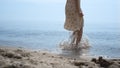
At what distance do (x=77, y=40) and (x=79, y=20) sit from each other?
534mm

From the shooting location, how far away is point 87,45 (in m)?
9.67

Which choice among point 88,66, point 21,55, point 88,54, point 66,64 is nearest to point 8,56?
point 21,55

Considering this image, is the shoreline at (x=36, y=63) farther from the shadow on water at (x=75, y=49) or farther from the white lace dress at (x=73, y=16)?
the white lace dress at (x=73, y=16)

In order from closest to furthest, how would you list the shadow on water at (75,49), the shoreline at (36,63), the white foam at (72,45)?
the shoreline at (36,63) < the shadow on water at (75,49) < the white foam at (72,45)

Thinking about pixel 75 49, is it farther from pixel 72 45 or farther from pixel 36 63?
pixel 36 63

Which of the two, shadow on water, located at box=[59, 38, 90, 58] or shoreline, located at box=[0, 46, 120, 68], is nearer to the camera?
shoreline, located at box=[0, 46, 120, 68]

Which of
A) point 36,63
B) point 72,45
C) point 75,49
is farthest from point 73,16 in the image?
point 36,63

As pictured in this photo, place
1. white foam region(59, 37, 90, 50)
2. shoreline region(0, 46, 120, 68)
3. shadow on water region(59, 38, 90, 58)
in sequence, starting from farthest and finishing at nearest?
1. white foam region(59, 37, 90, 50)
2. shadow on water region(59, 38, 90, 58)
3. shoreline region(0, 46, 120, 68)

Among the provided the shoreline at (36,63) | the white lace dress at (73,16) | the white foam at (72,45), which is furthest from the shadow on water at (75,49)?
the shoreline at (36,63)

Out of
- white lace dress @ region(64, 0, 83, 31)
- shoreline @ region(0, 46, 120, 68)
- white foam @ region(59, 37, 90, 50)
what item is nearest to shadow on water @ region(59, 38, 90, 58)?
white foam @ region(59, 37, 90, 50)

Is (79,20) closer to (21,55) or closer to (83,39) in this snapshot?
(83,39)

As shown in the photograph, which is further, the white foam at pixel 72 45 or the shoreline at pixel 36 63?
the white foam at pixel 72 45

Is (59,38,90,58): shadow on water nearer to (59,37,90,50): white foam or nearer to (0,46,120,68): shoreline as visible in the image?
(59,37,90,50): white foam

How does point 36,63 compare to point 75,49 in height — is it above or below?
above
